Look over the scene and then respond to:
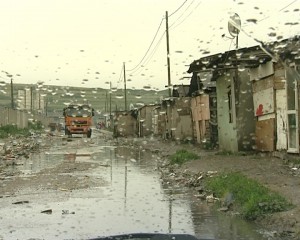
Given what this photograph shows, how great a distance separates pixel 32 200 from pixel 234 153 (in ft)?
31.3

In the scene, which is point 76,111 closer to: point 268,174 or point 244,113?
point 244,113

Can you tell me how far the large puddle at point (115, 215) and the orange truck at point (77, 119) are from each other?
3877 cm

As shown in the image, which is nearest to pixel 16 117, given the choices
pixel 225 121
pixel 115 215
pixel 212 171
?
pixel 225 121

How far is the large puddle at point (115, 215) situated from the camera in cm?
744

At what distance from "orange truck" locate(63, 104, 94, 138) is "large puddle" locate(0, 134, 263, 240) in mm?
38767

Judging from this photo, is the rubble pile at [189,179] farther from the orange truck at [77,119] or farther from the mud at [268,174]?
the orange truck at [77,119]

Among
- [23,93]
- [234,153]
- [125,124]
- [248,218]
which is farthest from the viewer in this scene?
[125,124]

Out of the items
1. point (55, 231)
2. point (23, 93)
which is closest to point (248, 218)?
point (55, 231)

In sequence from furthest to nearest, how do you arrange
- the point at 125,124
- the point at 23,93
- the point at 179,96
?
the point at 125,124
the point at 23,93
the point at 179,96

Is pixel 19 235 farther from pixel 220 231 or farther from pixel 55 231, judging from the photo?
pixel 220 231

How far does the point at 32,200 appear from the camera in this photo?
34.5 feet

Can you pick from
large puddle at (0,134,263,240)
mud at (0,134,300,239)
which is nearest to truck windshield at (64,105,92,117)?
mud at (0,134,300,239)

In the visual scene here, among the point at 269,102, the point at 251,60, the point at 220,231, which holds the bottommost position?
the point at 220,231

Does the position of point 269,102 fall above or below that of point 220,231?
above
